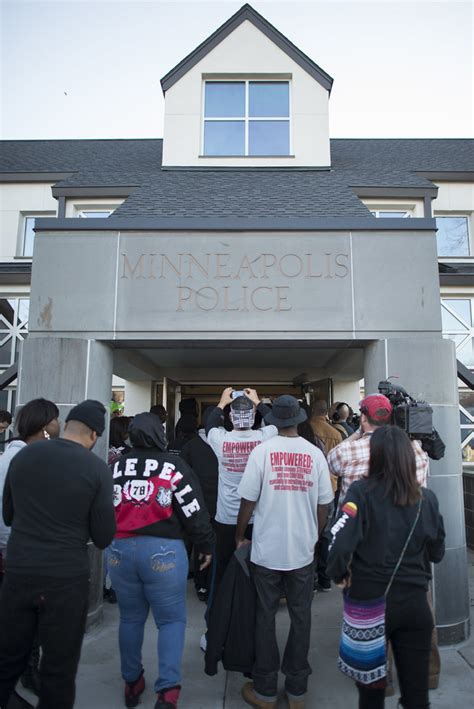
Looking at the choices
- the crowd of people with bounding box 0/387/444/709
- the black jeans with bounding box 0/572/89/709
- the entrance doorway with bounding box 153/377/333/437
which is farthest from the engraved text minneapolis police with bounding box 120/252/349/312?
the entrance doorway with bounding box 153/377/333/437

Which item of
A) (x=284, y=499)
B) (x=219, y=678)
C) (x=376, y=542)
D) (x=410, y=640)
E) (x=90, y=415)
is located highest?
(x=90, y=415)

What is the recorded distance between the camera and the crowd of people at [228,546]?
2686 mm

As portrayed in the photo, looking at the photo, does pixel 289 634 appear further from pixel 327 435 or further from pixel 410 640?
pixel 327 435

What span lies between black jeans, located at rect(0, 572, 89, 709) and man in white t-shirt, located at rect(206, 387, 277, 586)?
190cm

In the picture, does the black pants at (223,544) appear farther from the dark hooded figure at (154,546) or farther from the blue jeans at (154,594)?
the blue jeans at (154,594)

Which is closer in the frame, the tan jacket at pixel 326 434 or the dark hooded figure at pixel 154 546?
the dark hooded figure at pixel 154 546

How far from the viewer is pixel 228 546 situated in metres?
4.48

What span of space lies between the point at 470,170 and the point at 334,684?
12.6 meters

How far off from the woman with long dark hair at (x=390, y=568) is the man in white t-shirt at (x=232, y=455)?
176cm

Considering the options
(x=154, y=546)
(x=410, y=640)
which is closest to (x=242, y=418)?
(x=154, y=546)

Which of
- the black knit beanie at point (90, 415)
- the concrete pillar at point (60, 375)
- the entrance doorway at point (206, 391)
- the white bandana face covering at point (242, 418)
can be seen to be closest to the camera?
the black knit beanie at point (90, 415)

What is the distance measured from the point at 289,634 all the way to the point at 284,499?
0.93m

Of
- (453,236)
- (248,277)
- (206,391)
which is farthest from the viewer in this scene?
(453,236)

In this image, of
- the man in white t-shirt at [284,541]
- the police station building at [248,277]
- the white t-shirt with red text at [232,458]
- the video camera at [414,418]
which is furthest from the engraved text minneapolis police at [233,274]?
the man in white t-shirt at [284,541]
